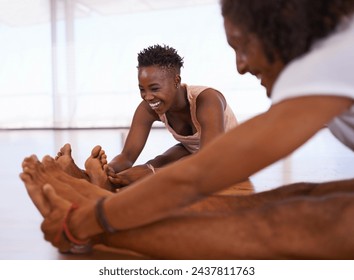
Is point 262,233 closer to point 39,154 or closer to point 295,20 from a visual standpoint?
point 295,20

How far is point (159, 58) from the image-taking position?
2061 millimetres

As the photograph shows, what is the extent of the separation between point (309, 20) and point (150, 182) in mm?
415

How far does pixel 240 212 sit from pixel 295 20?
0.41 meters

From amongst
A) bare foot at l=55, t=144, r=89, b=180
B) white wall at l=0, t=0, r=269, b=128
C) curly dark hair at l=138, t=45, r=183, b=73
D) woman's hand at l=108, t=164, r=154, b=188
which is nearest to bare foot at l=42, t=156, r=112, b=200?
bare foot at l=55, t=144, r=89, b=180

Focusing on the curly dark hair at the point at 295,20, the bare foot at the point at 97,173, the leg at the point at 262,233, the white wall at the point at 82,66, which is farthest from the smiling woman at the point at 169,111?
the white wall at the point at 82,66

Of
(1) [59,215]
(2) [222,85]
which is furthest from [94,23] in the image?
(1) [59,215]

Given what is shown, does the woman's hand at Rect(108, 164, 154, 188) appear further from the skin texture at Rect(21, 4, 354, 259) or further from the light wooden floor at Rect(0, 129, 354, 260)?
the skin texture at Rect(21, 4, 354, 259)

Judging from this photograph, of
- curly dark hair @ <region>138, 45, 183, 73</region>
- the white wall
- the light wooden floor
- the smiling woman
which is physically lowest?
the light wooden floor

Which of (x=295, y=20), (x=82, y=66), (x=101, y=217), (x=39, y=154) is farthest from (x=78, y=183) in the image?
(x=82, y=66)

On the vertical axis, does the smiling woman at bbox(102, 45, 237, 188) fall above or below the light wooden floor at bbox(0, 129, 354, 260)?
above

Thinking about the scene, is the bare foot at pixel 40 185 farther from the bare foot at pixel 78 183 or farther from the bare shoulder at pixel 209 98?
the bare shoulder at pixel 209 98

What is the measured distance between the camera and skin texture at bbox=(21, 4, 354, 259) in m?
0.78

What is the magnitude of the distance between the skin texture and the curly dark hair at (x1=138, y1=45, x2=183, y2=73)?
3.50ft
